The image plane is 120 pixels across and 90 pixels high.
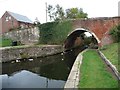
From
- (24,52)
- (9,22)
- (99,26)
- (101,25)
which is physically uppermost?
(9,22)

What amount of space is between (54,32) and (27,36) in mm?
5919

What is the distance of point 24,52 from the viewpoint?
28.1 meters

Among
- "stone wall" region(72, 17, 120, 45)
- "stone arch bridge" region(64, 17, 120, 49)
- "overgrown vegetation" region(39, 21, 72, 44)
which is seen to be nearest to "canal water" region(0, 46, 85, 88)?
"stone wall" region(72, 17, 120, 45)

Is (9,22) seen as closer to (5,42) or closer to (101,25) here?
(5,42)

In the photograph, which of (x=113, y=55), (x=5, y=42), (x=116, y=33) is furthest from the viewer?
(x=5, y=42)

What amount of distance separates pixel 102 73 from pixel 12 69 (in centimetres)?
1071

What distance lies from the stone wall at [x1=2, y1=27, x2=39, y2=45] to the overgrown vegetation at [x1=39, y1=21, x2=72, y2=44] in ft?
4.39

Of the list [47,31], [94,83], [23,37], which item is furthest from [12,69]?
[23,37]

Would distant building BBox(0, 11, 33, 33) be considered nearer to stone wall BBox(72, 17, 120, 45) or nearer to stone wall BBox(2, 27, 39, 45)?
stone wall BBox(2, 27, 39, 45)

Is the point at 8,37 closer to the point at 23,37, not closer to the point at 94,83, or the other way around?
the point at 23,37

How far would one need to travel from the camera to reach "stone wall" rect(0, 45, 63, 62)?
25797 mm

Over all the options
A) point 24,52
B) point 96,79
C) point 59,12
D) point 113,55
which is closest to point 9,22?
point 59,12

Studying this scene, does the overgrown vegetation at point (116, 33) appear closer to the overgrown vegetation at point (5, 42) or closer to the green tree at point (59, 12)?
the overgrown vegetation at point (5, 42)

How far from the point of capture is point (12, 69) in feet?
70.9
